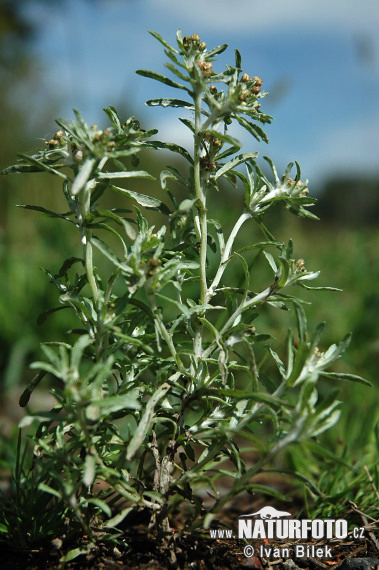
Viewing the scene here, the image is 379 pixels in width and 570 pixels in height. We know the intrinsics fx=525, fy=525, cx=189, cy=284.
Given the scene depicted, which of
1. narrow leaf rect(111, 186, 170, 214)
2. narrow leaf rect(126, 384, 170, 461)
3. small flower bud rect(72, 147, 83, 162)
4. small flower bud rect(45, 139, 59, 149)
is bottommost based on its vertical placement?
narrow leaf rect(126, 384, 170, 461)

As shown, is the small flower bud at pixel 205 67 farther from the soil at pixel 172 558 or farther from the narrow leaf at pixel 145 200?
the soil at pixel 172 558

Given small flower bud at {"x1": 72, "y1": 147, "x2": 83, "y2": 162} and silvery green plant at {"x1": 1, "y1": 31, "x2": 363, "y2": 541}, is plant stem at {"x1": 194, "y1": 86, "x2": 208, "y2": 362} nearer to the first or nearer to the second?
silvery green plant at {"x1": 1, "y1": 31, "x2": 363, "y2": 541}

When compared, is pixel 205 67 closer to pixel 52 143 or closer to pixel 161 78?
pixel 161 78

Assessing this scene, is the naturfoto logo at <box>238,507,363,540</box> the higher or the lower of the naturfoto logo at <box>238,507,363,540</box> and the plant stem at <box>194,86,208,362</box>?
the lower

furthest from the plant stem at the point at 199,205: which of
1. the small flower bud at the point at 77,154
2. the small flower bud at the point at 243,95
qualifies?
the small flower bud at the point at 77,154

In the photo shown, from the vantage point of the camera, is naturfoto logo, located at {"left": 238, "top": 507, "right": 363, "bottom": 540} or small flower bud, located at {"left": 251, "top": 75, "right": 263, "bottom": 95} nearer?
small flower bud, located at {"left": 251, "top": 75, "right": 263, "bottom": 95}

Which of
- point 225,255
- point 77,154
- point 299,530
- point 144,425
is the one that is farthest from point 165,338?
point 299,530

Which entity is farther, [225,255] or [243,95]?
[225,255]

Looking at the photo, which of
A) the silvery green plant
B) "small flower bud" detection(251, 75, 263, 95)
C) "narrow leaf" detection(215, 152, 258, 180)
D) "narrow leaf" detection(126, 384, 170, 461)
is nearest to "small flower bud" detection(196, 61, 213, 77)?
the silvery green plant

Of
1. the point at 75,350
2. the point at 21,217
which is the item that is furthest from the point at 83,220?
the point at 21,217

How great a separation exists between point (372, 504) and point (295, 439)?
3.05 ft

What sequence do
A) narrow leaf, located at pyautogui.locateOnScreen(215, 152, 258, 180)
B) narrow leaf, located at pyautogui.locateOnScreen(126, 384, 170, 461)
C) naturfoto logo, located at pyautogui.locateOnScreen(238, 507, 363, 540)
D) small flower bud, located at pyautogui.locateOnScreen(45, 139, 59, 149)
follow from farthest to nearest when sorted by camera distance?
naturfoto logo, located at pyautogui.locateOnScreen(238, 507, 363, 540) → narrow leaf, located at pyautogui.locateOnScreen(215, 152, 258, 180) → small flower bud, located at pyautogui.locateOnScreen(45, 139, 59, 149) → narrow leaf, located at pyautogui.locateOnScreen(126, 384, 170, 461)

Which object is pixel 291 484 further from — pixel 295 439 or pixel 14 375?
pixel 14 375

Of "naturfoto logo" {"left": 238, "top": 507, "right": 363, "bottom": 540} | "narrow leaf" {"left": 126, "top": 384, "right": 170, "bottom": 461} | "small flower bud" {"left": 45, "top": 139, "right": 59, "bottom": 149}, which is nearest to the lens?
"narrow leaf" {"left": 126, "top": 384, "right": 170, "bottom": 461}
